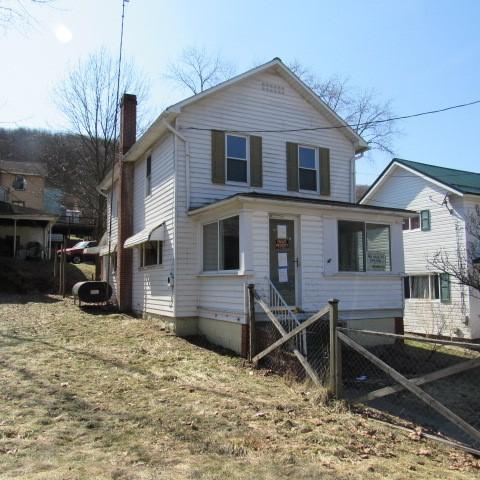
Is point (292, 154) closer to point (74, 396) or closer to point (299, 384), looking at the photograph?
point (299, 384)

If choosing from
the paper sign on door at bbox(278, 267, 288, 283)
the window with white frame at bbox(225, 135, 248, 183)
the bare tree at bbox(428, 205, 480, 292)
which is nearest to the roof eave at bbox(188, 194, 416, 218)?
the paper sign on door at bbox(278, 267, 288, 283)

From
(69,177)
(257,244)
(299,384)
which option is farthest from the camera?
(69,177)

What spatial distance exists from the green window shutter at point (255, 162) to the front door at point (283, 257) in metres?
2.54

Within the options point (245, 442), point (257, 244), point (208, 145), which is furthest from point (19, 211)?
point (245, 442)

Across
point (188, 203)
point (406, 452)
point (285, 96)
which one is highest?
point (285, 96)

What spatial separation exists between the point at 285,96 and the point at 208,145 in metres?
3.43

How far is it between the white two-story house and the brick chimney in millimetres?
653

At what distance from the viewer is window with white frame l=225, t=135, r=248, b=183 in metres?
13.9

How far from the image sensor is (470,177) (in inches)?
902

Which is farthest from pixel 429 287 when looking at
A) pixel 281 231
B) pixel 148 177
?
pixel 148 177

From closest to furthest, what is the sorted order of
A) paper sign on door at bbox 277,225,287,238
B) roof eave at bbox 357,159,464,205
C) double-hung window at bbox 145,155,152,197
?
1. paper sign on door at bbox 277,225,287,238
2. double-hung window at bbox 145,155,152,197
3. roof eave at bbox 357,159,464,205

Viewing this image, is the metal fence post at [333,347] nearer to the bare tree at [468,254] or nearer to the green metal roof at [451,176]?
the bare tree at [468,254]

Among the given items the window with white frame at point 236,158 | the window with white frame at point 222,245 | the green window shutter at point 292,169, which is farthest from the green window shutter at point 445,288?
the window with white frame at point 222,245

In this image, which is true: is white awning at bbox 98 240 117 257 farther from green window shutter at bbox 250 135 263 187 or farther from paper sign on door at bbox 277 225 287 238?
paper sign on door at bbox 277 225 287 238
